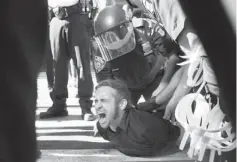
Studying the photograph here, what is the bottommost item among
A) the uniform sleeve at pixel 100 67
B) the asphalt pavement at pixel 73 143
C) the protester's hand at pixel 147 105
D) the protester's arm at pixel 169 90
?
the asphalt pavement at pixel 73 143

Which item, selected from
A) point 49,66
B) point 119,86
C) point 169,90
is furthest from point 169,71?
point 49,66

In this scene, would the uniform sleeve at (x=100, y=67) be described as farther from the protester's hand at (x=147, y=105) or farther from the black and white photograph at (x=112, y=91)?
the protester's hand at (x=147, y=105)

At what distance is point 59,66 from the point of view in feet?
6.03

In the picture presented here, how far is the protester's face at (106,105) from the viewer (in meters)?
1.87

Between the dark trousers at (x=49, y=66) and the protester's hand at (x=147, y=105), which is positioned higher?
the dark trousers at (x=49, y=66)

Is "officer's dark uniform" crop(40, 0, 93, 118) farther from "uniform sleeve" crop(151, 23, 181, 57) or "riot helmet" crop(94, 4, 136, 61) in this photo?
"uniform sleeve" crop(151, 23, 181, 57)

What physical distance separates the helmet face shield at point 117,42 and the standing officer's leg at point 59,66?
0.13 metres

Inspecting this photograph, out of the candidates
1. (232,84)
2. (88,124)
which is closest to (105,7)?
(88,124)

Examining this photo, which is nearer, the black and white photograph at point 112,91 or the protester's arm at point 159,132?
the black and white photograph at point 112,91

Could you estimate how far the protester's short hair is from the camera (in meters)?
1.87

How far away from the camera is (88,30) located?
1830mm

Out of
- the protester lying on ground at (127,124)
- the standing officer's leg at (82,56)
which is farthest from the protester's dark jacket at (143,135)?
the standing officer's leg at (82,56)

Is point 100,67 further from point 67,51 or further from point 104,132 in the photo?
point 104,132

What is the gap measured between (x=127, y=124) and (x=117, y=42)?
31 centimetres
